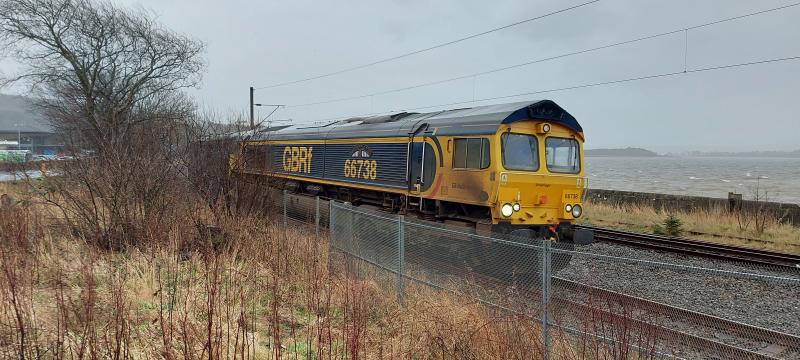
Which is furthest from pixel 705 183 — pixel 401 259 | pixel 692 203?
pixel 401 259

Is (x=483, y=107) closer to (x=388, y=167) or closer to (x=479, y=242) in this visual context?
(x=388, y=167)

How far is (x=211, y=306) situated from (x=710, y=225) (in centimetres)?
1784

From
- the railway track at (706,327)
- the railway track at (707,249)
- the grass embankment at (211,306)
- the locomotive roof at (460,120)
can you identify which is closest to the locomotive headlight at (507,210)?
the locomotive roof at (460,120)

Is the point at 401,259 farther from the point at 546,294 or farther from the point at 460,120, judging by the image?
the point at 460,120

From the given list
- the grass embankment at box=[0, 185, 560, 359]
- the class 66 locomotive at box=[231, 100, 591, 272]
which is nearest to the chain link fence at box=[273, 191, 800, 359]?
the grass embankment at box=[0, 185, 560, 359]

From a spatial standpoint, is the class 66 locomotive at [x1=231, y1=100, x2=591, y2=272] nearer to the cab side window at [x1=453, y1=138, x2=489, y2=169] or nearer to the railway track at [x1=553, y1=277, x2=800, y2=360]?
the cab side window at [x1=453, y1=138, x2=489, y2=169]

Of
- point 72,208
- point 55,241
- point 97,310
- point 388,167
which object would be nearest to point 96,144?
point 72,208

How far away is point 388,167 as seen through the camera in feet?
41.1

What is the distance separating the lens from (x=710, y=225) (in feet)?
56.9

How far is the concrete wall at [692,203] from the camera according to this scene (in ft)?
56.8

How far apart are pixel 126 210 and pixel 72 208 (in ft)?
3.44

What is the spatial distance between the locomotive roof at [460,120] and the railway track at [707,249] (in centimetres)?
426

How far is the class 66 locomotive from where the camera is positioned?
9.77 metres

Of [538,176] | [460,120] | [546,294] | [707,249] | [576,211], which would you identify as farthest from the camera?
[707,249]
